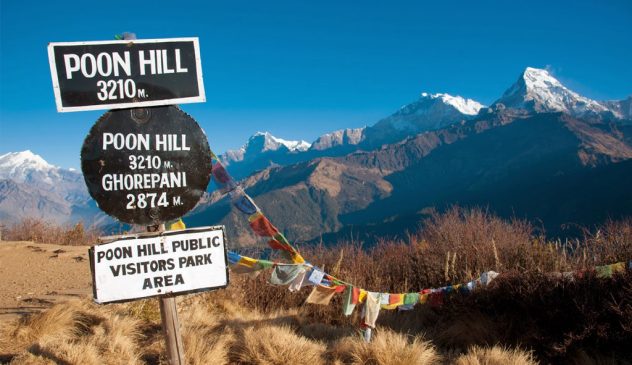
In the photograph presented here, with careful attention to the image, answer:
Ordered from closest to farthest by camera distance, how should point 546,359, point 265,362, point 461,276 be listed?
point 265,362 → point 546,359 → point 461,276

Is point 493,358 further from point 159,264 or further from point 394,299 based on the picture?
point 159,264

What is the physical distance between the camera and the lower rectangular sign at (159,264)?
3471mm

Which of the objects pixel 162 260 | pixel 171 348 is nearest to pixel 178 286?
pixel 162 260

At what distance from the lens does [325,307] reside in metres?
8.66

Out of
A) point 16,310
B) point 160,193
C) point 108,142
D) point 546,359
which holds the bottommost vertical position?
point 546,359

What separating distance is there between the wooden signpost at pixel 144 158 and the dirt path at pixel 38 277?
407cm

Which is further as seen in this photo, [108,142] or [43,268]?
[43,268]

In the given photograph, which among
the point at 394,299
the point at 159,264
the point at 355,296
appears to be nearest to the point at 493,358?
the point at 394,299

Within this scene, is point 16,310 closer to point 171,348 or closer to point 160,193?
point 171,348

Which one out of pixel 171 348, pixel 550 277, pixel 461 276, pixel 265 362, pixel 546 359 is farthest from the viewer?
pixel 461 276

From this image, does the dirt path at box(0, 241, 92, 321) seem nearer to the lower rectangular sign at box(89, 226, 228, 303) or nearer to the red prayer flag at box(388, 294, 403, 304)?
the lower rectangular sign at box(89, 226, 228, 303)

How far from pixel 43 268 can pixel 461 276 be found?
9466 millimetres

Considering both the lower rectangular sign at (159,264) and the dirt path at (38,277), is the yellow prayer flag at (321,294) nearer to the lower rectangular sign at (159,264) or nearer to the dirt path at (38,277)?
the lower rectangular sign at (159,264)

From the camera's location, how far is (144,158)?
352 centimetres
